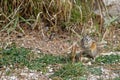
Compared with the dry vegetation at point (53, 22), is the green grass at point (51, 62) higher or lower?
lower

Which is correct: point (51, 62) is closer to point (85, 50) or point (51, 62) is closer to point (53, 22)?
point (85, 50)

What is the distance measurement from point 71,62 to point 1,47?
2.21ft

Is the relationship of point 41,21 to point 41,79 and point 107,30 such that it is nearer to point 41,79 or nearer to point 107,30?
point 107,30

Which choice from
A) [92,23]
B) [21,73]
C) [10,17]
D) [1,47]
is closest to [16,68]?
[21,73]

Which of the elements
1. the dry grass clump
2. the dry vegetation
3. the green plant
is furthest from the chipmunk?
the dry grass clump

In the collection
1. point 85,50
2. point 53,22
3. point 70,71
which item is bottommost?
point 70,71

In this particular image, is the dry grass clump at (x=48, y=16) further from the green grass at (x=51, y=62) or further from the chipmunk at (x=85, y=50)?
the chipmunk at (x=85, y=50)

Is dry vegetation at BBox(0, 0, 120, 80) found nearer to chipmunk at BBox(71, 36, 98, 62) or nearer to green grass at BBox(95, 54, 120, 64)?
green grass at BBox(95, 54, 120, 64)

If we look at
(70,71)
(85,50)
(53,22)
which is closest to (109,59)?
(85,50)

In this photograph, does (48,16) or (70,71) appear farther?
(48,16)

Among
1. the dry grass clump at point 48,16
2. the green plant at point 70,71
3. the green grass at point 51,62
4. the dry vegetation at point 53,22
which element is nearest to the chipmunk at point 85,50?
the green grass at point 51,62

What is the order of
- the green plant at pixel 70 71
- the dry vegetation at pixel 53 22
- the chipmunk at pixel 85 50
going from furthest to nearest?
the dry vegetation at pixel 53 22
the chipmunk at pixel 85 50
the green plant at pixel 70 71

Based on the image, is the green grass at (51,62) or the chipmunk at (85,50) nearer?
the green grass at (51,62)

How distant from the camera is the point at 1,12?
13.3 ft
